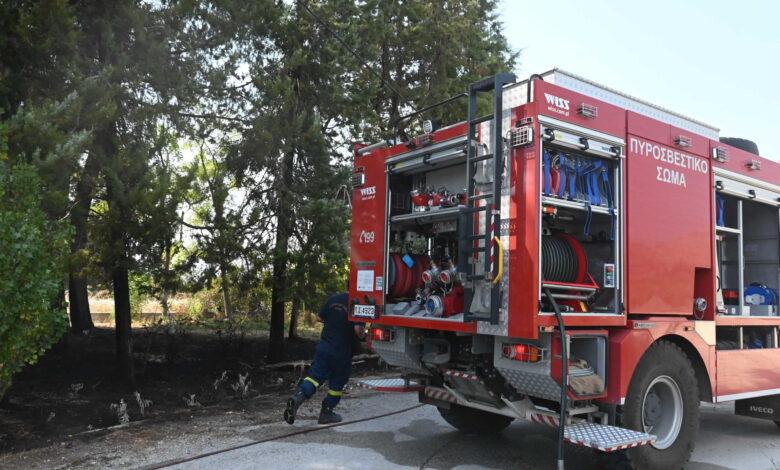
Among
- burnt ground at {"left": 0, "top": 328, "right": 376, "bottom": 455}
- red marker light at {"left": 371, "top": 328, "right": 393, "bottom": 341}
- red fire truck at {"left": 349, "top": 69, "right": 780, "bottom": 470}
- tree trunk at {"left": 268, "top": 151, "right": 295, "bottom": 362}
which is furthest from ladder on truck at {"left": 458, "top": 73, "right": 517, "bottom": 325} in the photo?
tree trunk at {"left": 268, "top": 151, "right": 295, "bottom": 362}

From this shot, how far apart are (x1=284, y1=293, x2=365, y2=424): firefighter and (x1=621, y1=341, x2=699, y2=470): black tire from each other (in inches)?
115

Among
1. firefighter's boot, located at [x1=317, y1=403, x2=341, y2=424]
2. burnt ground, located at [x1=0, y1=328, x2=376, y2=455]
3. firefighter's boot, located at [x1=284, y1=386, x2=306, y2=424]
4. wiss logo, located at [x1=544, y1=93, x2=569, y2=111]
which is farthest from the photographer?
burnt ground, located at [x1=0, y1=328, x2=376, y2=455]

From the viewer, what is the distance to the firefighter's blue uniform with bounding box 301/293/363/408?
6500 mm

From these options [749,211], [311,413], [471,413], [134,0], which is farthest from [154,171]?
[749,211]

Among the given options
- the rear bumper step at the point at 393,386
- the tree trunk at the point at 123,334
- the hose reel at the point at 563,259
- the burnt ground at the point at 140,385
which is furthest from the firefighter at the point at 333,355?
the tree trunk at the point at 123,334

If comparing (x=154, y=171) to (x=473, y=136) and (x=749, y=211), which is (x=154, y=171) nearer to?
(x=473, y=136)

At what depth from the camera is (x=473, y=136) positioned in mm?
4918

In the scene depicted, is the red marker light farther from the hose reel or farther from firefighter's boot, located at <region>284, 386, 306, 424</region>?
the hose reel

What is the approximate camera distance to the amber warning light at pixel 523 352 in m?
4.37

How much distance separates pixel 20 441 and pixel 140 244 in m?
2.74

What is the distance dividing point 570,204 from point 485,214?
673 millimetres

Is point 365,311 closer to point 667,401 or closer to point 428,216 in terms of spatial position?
point 428,216

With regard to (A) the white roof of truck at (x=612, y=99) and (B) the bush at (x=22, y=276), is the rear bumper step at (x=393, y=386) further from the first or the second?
(B) the bush at (x=22, y=276)

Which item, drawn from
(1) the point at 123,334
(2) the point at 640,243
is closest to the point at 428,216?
(2) the point at 640,243
